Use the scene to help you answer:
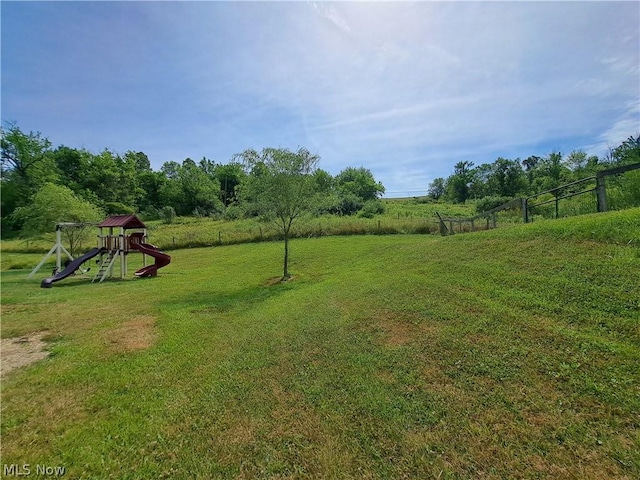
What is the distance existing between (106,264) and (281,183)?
10714 mm

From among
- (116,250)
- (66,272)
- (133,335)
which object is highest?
(116,250)

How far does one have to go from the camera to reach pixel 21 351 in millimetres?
5555

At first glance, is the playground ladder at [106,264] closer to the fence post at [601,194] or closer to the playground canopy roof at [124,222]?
the playground canopy roof at [124,222]

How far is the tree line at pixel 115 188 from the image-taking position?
18.6 meters

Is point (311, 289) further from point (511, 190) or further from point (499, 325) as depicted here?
point (511, 190)

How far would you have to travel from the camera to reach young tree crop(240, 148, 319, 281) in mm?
12672

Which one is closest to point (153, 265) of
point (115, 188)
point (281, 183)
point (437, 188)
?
point (281, 183)

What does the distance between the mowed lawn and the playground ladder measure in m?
8.34

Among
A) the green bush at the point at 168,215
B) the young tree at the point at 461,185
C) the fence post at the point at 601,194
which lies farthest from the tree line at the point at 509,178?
the green bush at the point at 168,215

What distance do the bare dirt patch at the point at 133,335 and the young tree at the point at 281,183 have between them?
235 inches

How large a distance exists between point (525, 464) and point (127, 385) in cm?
473

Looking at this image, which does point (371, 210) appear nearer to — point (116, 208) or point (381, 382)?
point (381, 382)

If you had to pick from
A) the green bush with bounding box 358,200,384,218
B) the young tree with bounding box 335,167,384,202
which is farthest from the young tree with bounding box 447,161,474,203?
the green bush with bounding box 358,200,384,218

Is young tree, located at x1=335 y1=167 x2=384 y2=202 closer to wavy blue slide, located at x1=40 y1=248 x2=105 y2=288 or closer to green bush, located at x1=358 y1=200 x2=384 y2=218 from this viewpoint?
green bush, located at x1=358 y1=200 x2=384 y2=218
